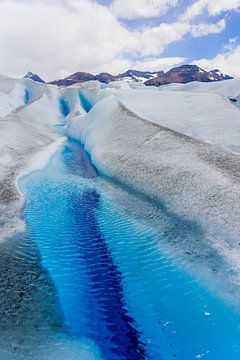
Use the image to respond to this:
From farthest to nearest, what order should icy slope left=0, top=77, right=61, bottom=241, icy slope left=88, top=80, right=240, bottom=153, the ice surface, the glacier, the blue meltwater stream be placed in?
icy slope left=88, top=80, right=240, bottom=153 < icy slope left=0, top=77, right=61, bottom=241 < the ice surface < the glacier < the blue meltwater stream

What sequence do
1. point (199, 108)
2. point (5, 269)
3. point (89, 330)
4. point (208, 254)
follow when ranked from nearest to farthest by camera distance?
1. point (89, 330)
2. point (5, 269)
3. point (208, 254)
4. point (199, 108)

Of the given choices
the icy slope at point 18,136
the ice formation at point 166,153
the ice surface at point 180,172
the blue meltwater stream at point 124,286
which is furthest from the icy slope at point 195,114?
the blue meltwater stream at point 124,286

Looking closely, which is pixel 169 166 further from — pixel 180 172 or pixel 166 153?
pixel 166 153

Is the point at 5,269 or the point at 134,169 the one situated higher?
the point at 134,169

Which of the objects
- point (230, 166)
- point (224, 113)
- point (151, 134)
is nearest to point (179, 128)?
point (151, 134)

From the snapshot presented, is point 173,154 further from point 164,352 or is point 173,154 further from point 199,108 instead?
point 199,108

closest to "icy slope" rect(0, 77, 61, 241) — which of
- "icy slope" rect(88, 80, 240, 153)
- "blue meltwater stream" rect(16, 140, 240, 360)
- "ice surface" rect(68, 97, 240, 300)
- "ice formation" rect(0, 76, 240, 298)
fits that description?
"ice formation" rect(0, 76, 240, 298)

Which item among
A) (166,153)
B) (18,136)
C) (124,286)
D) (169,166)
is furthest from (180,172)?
(18,136)

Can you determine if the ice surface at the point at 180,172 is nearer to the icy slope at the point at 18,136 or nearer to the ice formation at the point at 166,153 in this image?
the ice formation at the point at 166,153

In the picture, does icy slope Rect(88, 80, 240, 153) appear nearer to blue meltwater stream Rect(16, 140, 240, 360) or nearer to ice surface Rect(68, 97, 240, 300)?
ice surface Rect(68, 97, 240, 300)

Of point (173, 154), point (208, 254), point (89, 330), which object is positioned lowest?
point (89, 330)
